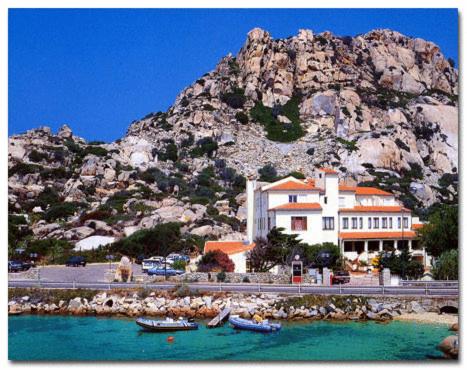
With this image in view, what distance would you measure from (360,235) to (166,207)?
16257mm

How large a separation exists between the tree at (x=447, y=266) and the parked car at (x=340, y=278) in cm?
289

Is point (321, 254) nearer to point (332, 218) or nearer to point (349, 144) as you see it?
point (332, 218)

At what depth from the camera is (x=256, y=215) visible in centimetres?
2816

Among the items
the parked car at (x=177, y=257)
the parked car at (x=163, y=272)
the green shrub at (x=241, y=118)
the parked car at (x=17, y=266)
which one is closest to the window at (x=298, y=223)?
the parked car at (x=163, y=272)

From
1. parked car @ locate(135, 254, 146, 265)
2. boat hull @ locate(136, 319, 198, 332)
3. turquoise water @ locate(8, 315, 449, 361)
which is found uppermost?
parked car @ locate(135, 254, 146, 265)

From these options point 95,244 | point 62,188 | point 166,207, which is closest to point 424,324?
point 95,244

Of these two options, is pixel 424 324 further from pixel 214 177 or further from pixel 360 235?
pixel 214 177

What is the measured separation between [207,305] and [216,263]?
4.89 m

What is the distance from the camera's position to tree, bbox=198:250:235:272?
78.9 ft

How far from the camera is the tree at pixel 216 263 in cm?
2406

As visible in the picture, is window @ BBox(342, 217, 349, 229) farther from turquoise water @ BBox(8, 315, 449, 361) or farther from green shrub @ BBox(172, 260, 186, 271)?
turquoise water @ BBox(8, 315, 449, 361)

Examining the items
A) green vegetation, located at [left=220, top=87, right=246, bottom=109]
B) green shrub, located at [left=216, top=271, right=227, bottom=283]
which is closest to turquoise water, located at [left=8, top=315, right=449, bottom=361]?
green shrub, located at [left=216, top=271, right=227, bottom=283]

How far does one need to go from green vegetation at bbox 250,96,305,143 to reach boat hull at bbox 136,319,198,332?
42.6 metres
